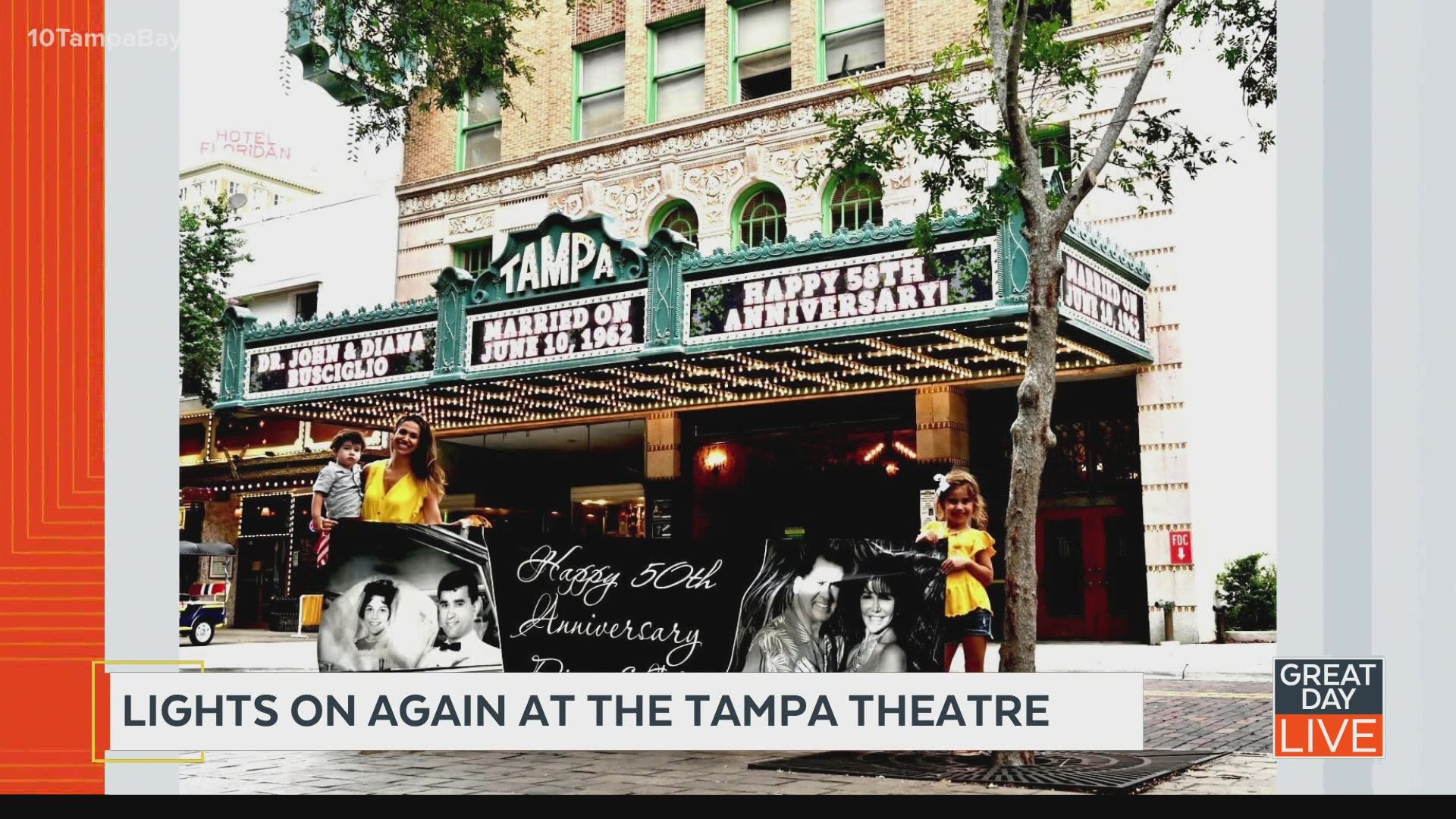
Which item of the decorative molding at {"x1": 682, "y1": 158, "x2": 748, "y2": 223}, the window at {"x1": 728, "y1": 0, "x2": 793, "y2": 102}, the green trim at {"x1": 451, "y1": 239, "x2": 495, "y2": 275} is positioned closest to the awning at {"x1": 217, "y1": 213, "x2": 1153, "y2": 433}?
the decorative molding at {"x1": 682, "y1": 158, "x2": 748, "y2": 223}

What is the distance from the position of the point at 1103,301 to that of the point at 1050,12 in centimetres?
368

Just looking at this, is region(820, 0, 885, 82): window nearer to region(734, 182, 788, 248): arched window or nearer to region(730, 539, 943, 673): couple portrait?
region(734, 182, 788, 248): arched window

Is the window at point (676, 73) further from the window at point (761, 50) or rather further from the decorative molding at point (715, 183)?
the decorative molding at point (715, 183)

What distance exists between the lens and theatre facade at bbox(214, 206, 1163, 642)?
16.2 metres

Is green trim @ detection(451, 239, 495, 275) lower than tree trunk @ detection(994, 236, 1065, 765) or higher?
higher

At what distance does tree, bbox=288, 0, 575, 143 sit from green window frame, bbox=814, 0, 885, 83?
9.25 m

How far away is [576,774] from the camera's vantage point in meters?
7.34

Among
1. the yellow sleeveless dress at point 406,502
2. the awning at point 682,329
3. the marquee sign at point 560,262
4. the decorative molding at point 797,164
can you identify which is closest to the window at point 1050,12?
the awning at point 682,329

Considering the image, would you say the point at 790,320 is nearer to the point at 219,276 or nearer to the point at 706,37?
the point at 706,37

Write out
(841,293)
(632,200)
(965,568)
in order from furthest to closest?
(632,200) → (841,293) → (965,568)

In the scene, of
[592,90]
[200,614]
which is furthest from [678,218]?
[200,614]
